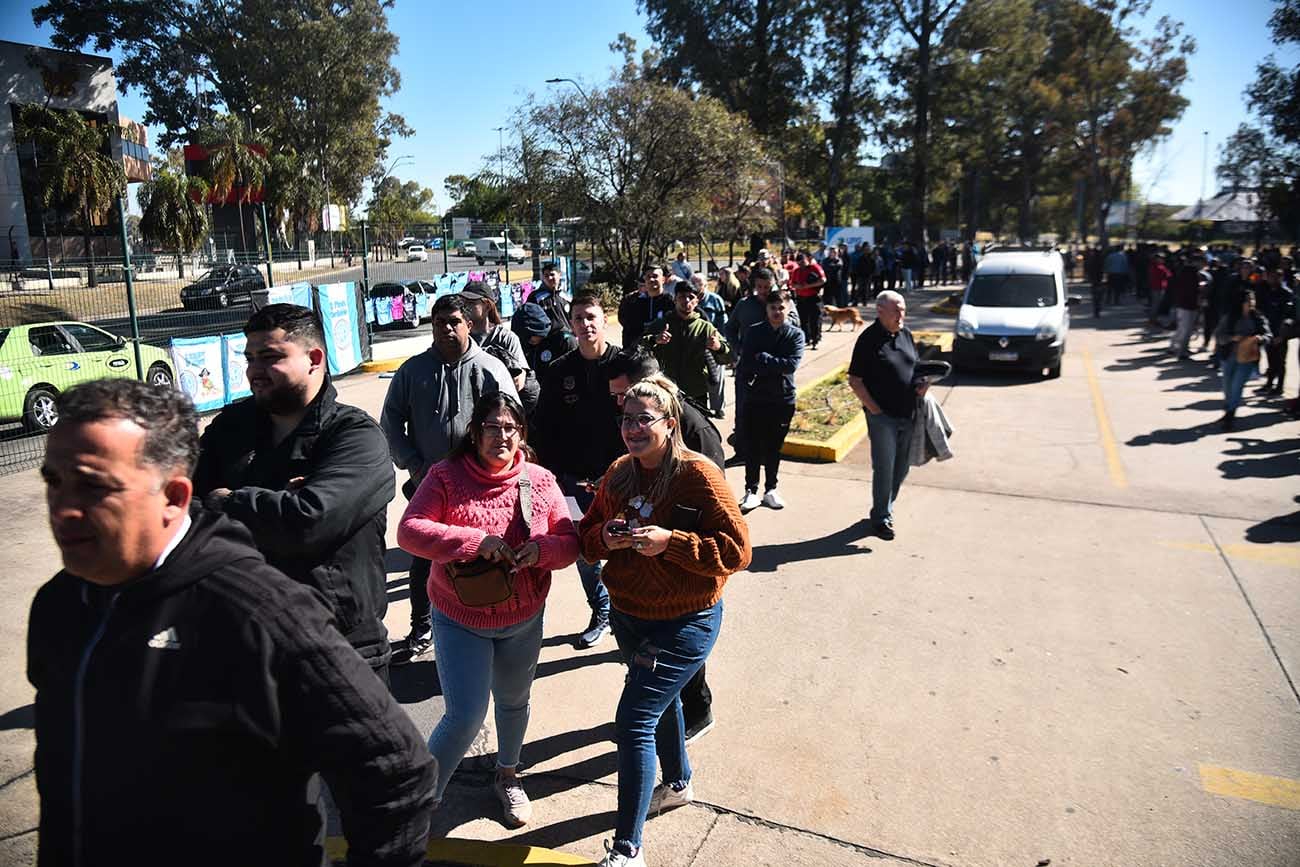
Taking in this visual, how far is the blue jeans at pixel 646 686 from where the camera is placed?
9.71 feet

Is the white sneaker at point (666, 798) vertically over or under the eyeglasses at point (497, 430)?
under

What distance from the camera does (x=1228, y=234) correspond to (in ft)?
171

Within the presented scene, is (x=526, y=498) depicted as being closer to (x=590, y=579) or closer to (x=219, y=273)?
(x=590, y=579)

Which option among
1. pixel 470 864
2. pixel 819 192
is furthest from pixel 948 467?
pixel 819 192

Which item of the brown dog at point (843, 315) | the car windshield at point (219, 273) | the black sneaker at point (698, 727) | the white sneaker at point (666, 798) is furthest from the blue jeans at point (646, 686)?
the brown dog at point (843, 315)

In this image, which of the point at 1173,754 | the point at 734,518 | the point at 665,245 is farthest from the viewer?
the point at 665,245

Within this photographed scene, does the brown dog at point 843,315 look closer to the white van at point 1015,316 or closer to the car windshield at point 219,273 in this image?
the white van at point 1015,316

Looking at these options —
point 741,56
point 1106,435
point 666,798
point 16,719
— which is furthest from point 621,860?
point 741,56

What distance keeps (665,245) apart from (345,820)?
24.8 metres

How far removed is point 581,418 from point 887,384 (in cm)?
266

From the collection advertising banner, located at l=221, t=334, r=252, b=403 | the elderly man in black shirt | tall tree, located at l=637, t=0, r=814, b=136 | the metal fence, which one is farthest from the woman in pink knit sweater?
tall tree, located at l=637, t=0, r=814, b=136

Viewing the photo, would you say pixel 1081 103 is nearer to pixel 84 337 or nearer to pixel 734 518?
pixel 84 337

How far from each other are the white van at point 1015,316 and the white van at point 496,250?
1235cm

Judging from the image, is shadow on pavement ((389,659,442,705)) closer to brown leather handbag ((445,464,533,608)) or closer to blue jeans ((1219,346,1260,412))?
brown leather handbag ((445,464,533,608))
